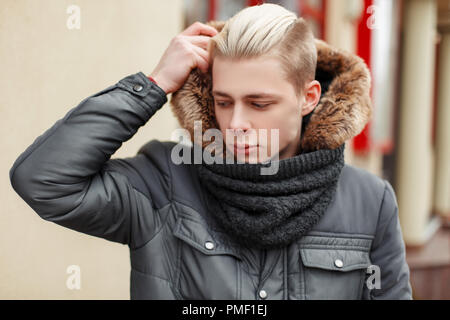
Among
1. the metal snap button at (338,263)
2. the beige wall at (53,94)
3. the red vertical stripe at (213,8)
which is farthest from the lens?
the red vertical stripe at (213,8)

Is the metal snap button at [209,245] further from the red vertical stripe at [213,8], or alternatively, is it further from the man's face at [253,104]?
the red vertical stripe at [213,8]

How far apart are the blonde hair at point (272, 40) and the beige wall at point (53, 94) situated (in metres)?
0.82

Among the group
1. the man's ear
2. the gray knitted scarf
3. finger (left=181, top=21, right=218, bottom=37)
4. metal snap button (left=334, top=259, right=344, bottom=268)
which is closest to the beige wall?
finger (left=181, top=21, right=218, bottom=37)

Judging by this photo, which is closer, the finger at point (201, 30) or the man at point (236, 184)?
the man at point (236, 184)

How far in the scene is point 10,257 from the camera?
1.85m

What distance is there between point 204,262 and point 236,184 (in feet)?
0.85

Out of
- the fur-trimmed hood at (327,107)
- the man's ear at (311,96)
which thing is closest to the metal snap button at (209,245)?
the fur-trimmed hood at (327,107)

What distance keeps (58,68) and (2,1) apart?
0.36 m

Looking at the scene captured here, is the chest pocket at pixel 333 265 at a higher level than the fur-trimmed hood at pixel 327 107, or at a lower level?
lower

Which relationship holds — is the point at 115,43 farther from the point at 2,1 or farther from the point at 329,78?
the point at 329,78

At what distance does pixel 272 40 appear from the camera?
4.57 feet

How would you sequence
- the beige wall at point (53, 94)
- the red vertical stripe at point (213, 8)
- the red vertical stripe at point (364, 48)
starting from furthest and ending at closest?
the red vertical stripe at point (364, 48) < the red vertical stripe at point (213, 8) < the beige wall at point (53, 94)

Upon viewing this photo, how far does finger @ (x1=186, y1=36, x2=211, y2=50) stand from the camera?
1.52m

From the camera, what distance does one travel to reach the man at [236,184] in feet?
4.42
